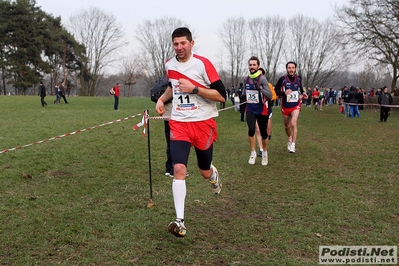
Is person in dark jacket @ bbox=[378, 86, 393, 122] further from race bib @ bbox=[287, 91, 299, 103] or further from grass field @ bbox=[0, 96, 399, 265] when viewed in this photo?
race bib @ bbox=[287, 91, 299, 103]

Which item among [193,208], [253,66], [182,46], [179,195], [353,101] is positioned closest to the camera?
[179,195]

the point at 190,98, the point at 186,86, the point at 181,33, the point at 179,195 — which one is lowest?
the point at 179,195

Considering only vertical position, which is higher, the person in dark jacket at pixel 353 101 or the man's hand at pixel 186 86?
the man's hand at pixel 186 86

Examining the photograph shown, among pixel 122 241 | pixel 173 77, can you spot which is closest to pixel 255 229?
pixel 122 241

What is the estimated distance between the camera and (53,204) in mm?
5273

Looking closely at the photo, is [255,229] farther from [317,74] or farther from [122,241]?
[317,74]

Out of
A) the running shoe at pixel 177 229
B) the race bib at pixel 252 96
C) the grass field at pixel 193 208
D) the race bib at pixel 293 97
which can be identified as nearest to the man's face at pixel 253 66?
the race bib at pixel 252 96

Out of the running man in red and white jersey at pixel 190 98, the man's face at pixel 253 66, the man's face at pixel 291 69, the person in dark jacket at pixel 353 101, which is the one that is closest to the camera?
the running man in red and white jersey at pixel 190 98

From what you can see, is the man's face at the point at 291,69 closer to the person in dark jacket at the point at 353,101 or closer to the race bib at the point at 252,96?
the race bib at the point at 252,96

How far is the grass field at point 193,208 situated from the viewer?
Answer: 3758 mm

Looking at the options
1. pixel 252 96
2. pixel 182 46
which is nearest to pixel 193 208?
pixel 182 46

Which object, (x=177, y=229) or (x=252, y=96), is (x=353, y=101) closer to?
(x=252, y=96)

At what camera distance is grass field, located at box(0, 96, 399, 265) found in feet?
12.3

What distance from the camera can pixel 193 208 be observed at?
5.24m
